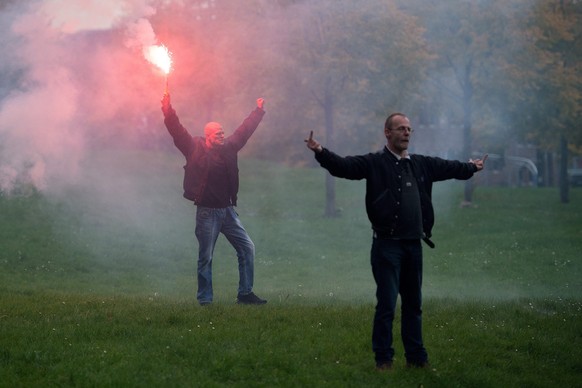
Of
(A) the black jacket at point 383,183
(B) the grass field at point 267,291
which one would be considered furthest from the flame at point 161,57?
(A) the black jacket at point 383,183

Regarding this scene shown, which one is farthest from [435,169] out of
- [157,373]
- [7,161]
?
[7,161]

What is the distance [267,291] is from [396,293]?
7117 millimetres

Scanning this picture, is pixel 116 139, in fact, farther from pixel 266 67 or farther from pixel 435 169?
pixel 435 169

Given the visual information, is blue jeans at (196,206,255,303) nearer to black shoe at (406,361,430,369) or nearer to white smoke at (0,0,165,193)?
black shoe at (406,361,430,369)

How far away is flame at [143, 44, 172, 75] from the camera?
11805mm

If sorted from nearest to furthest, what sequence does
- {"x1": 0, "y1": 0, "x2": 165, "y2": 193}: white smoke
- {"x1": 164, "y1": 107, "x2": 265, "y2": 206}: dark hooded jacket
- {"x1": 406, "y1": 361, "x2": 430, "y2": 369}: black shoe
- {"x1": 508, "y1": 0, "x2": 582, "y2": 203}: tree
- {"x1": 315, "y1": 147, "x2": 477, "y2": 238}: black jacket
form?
{"x1": 315, "y1": 147, "x2": 477, "y2": 238}: black jacket
{"x1": 406, "y1": 361, "x2": 430, "y2": 369}: black shoe
{"x1": 164, "y1": 107, "x2": 265, "y2": 206}: dark hooded jacket
{"x1": 0, "y1": 0, "x2": 165, "y2": 193}: white smoke
{"x1": 508, "y1": 0, "x2": 582, "y2": 203}: tree

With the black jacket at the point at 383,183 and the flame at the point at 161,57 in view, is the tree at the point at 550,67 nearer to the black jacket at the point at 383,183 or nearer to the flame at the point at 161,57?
the flame at the point at 161,57

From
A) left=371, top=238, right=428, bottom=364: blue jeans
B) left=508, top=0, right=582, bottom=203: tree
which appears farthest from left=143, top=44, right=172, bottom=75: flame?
left=508, top=0, right=582, bottom=203: tree

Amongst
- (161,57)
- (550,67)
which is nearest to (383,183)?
(161,57)

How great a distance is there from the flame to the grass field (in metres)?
3.34

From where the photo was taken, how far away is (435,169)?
8.24m

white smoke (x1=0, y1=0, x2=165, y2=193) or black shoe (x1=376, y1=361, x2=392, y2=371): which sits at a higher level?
white smoke (x1=0, y1=0, x2=165, y2=193)

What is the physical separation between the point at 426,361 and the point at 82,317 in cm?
414

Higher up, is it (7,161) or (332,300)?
(7,161)
